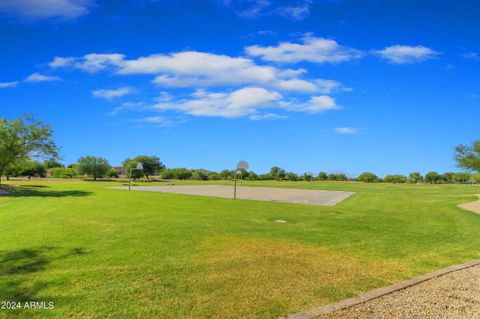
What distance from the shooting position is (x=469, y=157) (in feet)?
83.4

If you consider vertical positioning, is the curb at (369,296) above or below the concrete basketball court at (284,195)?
below

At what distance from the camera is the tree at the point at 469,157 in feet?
82.2

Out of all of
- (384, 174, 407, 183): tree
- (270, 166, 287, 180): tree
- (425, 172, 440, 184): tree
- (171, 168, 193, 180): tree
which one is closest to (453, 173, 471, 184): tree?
(425, 172, 440, 184): tree

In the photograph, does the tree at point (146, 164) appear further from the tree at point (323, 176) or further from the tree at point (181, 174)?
the tree at point (323, 176)

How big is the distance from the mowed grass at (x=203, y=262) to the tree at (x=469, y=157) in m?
17.7

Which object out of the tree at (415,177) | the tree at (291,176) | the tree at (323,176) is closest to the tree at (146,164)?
the tree at (291,176)

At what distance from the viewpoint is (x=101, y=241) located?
296 inches

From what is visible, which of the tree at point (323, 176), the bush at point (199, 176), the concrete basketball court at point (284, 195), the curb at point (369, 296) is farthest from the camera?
the tree at point (323, 176)

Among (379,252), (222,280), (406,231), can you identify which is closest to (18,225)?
(222,280)

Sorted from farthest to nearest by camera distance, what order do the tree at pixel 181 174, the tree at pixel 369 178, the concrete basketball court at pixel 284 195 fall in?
the tree at pixel 181 174 < the tree at pixel 369 178 < the concrete basketball court at pixel 284 195

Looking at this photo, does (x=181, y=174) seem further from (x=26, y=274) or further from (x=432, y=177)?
(x=26, y=274)

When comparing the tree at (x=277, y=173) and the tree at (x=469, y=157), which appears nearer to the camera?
the tree at (x=469, y=157)

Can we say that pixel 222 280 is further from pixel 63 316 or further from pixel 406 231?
pixel 406 231

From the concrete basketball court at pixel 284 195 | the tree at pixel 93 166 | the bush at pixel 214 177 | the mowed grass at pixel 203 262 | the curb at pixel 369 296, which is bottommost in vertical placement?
the curb at pixel 369 296
